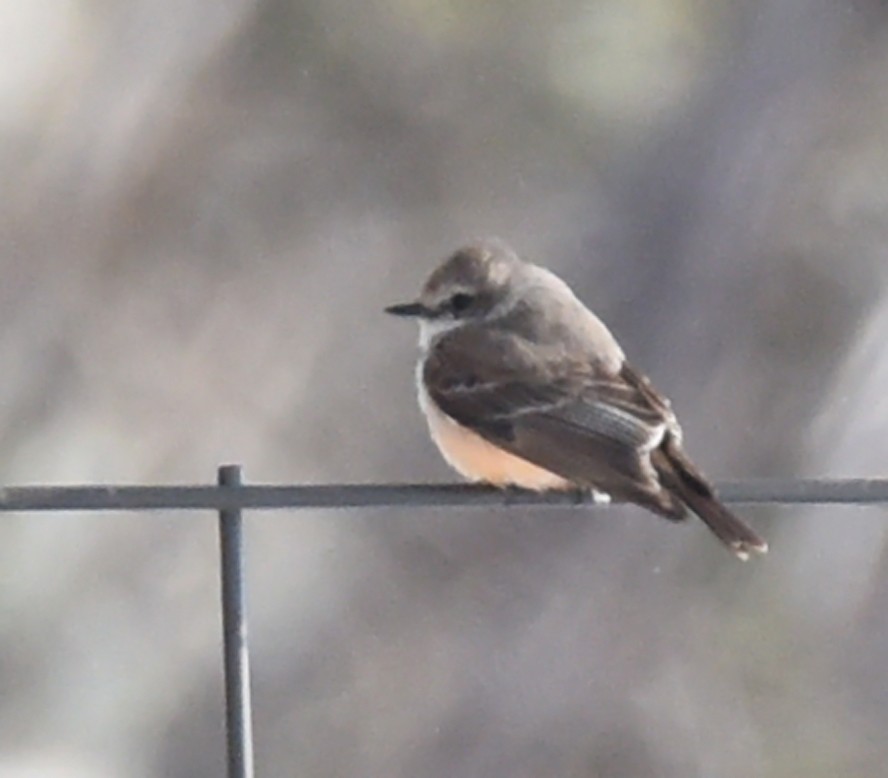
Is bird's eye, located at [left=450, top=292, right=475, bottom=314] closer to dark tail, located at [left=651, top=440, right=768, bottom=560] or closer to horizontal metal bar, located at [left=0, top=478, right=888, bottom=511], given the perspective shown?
dark tail, located at [left=651, top=440, right=768, bottom=560]

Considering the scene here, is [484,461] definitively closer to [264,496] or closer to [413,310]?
[413,310]

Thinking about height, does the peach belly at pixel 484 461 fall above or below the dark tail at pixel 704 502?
above

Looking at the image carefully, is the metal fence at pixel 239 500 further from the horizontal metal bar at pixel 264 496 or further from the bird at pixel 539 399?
the bird at pixel 539 399

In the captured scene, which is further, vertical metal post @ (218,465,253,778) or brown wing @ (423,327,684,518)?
brown wing @ (423,327,684,518)

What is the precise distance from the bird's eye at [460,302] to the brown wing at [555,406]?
0.04 metres

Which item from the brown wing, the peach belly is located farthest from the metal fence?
the peach belly

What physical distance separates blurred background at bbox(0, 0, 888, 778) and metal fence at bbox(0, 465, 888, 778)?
969mm

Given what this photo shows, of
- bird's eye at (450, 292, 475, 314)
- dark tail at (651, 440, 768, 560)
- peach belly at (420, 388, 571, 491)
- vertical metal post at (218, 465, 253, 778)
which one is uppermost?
bird's eye at (450, 292, 475, 314)

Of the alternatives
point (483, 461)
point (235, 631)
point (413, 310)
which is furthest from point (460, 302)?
point (235, 631)

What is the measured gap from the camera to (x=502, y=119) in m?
2.06

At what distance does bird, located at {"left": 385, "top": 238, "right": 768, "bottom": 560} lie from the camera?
132cm

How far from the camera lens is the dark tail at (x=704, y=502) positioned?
1.23 metres

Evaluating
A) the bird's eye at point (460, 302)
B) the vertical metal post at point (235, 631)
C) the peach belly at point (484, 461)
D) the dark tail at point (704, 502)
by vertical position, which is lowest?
the vertical metal post at point (235, 631)

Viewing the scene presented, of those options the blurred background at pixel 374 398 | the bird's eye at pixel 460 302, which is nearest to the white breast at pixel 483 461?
the bird's eye at pixel 460 302
